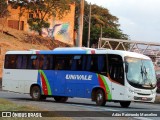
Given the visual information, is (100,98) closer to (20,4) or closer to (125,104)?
(125,104)

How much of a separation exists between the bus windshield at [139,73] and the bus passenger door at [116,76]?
34 cm

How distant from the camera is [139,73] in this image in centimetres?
2466

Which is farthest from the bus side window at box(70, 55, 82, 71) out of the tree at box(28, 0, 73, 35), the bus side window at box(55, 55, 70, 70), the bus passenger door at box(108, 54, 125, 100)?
the tree at box(28, 0, 73, 35)

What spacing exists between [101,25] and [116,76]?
74500 mm

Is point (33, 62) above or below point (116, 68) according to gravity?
above

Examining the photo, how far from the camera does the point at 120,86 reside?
80.3 ft

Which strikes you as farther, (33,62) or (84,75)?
(33,62)

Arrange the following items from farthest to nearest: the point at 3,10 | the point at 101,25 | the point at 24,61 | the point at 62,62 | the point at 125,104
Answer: the point at 101,25, the point at 3,10, the point at 24,61, the point at 62,62, the point at 125,104

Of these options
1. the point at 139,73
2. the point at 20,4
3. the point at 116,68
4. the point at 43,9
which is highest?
the point at 20,4

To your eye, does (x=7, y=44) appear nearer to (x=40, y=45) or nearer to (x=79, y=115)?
(x=40, y=45)

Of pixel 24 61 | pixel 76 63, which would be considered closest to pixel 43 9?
A: pixel 24 61

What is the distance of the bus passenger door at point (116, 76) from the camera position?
24.4m

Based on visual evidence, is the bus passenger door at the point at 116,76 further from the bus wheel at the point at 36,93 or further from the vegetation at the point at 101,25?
the vegetation at the point at 101,25

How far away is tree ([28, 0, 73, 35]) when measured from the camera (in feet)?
220
